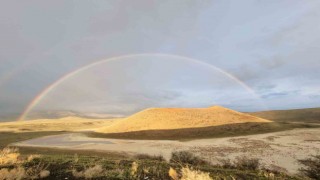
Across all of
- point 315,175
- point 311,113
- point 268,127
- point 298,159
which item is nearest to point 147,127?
point 268,127

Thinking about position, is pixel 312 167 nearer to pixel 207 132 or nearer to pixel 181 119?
pixel 207 132

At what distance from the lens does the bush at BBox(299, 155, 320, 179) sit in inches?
832

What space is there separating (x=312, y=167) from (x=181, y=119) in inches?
2029

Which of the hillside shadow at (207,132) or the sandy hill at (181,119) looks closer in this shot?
the hillside shadow at (207,132)

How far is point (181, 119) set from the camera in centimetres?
7519

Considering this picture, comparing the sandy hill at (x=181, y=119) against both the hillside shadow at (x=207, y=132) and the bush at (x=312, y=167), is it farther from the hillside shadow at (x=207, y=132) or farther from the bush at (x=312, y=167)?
the bush at (x=312, y=167)

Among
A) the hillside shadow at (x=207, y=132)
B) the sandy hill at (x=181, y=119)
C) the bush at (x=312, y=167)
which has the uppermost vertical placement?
the sandy hill at (x=181, y=119)

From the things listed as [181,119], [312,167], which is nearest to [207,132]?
[181,119]

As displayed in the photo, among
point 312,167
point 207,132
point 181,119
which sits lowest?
point 312,167

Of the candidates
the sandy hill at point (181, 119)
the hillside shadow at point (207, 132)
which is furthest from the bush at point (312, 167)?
the sandy hill at point (181, 119)

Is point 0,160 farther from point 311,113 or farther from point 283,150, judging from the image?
point 311,113

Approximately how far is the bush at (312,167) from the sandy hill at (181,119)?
3989cm

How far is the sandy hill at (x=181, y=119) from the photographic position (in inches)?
2798

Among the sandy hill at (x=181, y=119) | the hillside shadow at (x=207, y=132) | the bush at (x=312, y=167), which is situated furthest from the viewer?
the sandy hill at (x=181, y=119)
